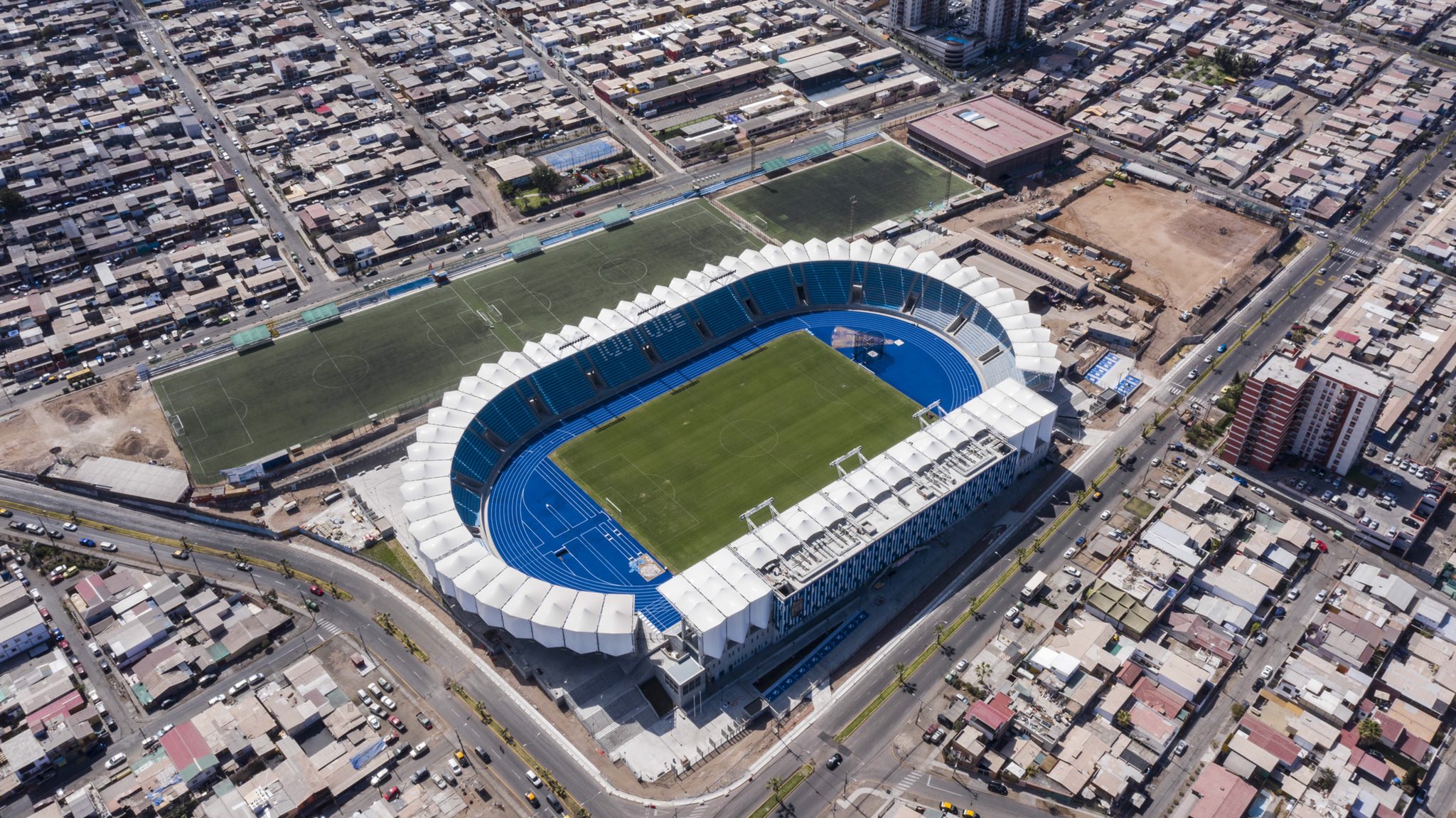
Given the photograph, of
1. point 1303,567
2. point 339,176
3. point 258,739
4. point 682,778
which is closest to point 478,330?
point 339,176

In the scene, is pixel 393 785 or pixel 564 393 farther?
pixel 564 393

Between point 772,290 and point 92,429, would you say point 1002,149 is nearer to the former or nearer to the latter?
point 772,290

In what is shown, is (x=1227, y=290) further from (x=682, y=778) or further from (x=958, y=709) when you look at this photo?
(x=682, y=778)

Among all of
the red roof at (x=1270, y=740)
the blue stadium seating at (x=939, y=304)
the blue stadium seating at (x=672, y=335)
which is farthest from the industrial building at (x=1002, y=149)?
the red roof at (x=1270, y=740)

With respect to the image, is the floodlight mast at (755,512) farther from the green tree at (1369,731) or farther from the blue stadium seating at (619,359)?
the green tree at (1369,731)

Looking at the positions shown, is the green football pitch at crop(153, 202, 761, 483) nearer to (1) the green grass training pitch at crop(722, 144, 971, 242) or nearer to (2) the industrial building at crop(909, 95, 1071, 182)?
(1) the green grass training pitch at crop(722, 144, 971, 242)
